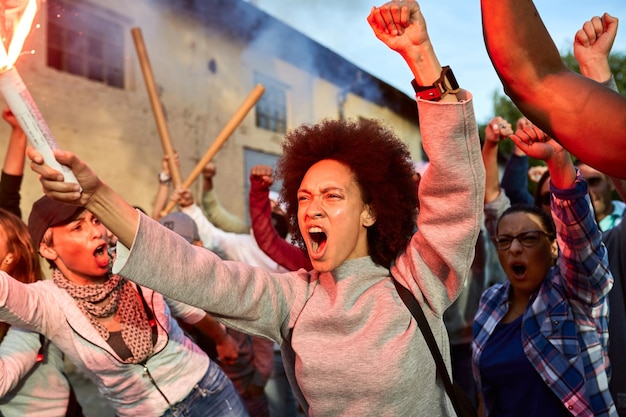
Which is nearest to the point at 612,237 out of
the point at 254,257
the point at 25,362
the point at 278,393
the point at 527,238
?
the point at 527,238

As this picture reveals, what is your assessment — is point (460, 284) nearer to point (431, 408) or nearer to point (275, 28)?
point (431, 408)

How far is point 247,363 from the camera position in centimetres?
414

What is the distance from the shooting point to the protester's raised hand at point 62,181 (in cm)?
162

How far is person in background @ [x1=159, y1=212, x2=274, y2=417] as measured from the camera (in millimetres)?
3996

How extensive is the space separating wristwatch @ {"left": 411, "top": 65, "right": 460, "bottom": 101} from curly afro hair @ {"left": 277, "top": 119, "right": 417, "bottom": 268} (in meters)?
0.45

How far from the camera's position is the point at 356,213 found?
2.14 metres

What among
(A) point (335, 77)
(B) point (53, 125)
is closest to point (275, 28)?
(A) point (335, 77)

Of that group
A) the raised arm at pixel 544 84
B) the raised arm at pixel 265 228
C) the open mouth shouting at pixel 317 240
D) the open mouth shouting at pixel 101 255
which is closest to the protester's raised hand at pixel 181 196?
the raised arm at pixel 265 228

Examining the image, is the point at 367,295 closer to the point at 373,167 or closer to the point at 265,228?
the point at 373,167

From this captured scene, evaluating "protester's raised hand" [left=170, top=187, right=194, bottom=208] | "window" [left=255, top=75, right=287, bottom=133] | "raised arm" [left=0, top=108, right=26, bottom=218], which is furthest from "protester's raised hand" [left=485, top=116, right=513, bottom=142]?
"window" [left=255, top=75, right=287, bottom=133]

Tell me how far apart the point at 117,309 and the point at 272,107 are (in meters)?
9.01

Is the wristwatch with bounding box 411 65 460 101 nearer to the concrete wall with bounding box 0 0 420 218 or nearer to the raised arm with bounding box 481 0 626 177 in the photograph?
the raised arm with bounding box 481 0 626 177

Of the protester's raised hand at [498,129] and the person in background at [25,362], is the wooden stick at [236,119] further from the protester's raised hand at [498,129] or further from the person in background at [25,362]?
the person in background at [25,362]

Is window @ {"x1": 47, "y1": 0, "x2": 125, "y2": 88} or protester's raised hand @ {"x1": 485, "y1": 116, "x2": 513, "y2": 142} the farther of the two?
window @ {"x1": 47, "y1": 0, "x2": 125, "y2": 88}
